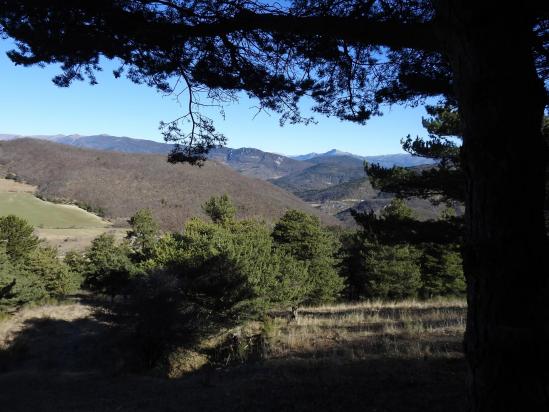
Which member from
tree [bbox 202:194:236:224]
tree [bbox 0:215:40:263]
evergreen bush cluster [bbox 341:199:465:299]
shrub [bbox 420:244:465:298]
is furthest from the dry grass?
tree [bbox 202:194:236:224]

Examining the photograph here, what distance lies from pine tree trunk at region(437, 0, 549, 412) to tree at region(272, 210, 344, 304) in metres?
25.0

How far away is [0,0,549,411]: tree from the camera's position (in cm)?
199

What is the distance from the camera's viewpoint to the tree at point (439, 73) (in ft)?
6.54

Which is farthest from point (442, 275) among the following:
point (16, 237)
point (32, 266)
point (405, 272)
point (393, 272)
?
point (16, 237)

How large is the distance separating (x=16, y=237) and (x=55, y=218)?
237 feet

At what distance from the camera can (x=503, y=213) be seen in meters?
2.04

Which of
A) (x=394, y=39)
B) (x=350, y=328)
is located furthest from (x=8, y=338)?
(x=394, y=39)

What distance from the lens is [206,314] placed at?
1534 centimetres

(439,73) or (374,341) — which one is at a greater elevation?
(439,73)

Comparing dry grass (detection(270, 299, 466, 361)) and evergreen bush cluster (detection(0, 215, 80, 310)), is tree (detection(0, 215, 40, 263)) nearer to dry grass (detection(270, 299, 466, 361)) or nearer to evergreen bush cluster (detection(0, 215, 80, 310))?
evergreen bush cluster (detection(0, 215, 80, 310))

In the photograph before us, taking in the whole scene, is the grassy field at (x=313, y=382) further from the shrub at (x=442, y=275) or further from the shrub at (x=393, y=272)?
the shrub at (x=442, y=275)

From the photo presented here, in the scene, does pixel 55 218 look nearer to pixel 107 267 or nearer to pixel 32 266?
pixel 32 266

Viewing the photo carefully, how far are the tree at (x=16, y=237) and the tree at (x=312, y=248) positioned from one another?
67.1 ft

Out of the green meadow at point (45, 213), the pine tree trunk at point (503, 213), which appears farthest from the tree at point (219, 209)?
the green meadow at point (45, 213)
